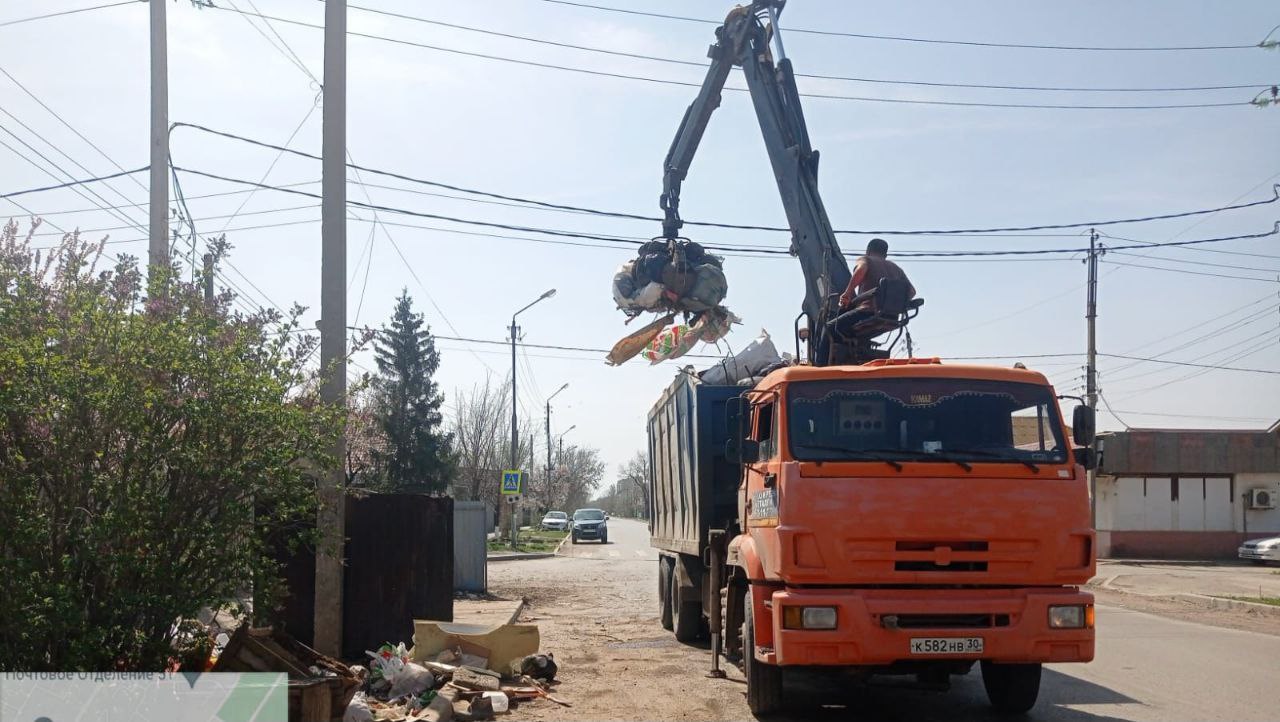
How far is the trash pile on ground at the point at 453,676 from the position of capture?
7758 mm

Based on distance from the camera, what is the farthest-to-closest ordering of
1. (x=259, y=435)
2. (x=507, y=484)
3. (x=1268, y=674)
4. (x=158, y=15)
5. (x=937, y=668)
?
(x=507, y=484) < (x=158, y=15) < (x=1268, y=674) < (x=937, y=668) < (x=259, y=435)

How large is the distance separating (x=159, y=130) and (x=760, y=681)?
9.41 m

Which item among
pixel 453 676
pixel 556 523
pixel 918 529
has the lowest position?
pixel 556 523

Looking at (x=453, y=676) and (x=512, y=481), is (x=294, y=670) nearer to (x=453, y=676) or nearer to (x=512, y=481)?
(x=453, y=676)

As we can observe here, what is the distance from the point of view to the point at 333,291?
9.33 m

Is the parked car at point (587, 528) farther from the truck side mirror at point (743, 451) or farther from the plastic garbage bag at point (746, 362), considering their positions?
the truck side mirror at point (743, 451)

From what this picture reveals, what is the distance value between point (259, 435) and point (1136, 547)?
107 ft

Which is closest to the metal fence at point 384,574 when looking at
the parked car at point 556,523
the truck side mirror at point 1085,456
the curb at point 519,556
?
the truck side mirror at point 1085,456

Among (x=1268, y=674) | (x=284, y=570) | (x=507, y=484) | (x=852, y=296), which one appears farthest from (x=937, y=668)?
(x=507, y=484)

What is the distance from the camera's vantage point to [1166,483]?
34000 millimetres

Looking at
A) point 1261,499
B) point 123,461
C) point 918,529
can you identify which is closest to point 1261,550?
point 1261,499

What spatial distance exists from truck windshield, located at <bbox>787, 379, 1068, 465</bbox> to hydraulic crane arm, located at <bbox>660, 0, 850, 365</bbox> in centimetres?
220

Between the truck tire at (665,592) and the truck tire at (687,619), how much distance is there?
90 centimetres

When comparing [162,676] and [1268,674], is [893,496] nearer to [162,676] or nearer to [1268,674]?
[162,676]
